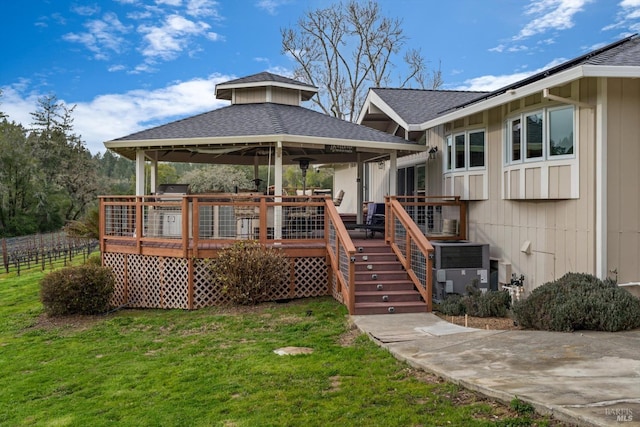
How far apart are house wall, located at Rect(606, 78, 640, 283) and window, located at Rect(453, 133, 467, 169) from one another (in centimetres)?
383

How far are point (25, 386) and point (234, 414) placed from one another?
3135 millimetres

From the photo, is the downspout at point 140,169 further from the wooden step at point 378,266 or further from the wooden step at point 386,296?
the wooden step at point 386,296

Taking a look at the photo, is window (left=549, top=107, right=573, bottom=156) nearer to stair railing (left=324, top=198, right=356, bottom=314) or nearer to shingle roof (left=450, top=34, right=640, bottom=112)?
shingle roof (left=450, top=34, right=640, bottom=112)

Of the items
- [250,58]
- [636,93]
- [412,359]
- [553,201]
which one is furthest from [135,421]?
[250,58]

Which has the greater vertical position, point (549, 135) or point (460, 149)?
point (460, 149)

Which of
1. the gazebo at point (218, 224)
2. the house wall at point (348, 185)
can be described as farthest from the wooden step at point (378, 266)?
the house wall at point (348, 185)

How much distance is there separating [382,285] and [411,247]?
3.16ft

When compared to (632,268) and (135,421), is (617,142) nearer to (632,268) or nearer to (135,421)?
(632,268)

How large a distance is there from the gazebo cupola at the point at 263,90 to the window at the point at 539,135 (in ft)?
22.3

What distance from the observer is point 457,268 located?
8.94 metres

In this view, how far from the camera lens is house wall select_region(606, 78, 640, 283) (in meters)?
7.30

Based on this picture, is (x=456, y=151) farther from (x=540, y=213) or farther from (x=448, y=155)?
(x=540, y=213)

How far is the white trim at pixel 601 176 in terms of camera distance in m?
7.25

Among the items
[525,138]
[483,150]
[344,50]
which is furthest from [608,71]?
[344,50]
